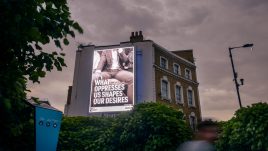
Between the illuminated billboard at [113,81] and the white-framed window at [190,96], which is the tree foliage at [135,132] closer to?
the illuminated billboard at [113,81]

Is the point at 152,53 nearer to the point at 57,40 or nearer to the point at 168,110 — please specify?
the point at 168,110

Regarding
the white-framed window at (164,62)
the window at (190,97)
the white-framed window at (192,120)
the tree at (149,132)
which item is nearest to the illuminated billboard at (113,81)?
the white-framed window at (164,62)

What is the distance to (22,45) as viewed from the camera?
176 inches

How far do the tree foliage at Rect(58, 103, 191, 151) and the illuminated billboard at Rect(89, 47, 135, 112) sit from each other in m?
15.0

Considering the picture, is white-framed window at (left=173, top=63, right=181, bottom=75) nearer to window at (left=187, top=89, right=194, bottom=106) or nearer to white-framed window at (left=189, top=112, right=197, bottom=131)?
window at (left=187, top=89, right=194, bottom=106)

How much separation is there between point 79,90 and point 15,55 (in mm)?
24894

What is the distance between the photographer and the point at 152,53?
28.8 metres

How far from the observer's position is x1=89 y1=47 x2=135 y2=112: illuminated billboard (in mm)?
27266

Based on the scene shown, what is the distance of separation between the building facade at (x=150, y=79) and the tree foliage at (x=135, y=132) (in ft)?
48.8

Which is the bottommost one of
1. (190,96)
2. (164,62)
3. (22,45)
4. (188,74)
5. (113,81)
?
(22,45)

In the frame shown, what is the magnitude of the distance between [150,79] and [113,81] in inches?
156

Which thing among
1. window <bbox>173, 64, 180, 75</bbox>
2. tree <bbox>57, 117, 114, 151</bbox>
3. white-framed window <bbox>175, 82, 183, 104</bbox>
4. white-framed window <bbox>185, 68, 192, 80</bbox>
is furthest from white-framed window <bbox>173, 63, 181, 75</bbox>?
tree <bbox>57, 117, 114, 151</bbox>

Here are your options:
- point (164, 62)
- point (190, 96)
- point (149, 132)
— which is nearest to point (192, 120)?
point (190, 96)

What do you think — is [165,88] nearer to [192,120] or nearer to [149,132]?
[192,120]
